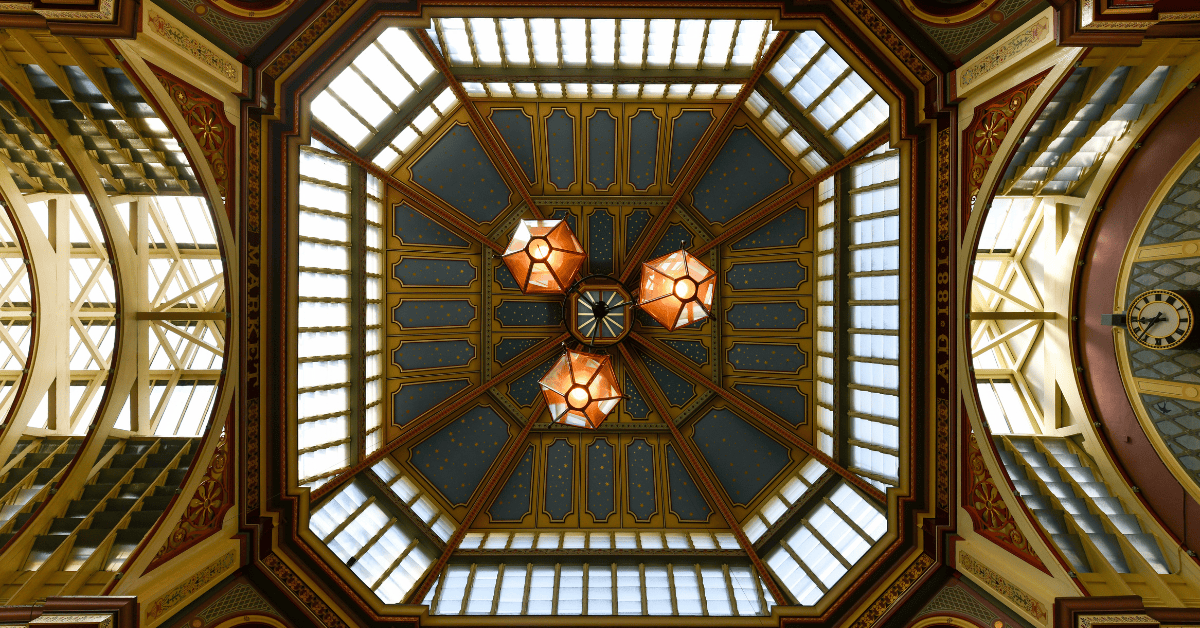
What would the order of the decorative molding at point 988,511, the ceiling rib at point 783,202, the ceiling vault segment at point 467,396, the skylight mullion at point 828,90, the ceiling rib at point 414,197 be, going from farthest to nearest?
the ceiling vault segment at point 467,396 → the ceiling rib at point 414,197 → the ceiling rib at point 783,202 → the skylight mullion at point 828,90 → the decorative molding at point 988,511

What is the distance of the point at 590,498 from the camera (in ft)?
48.0

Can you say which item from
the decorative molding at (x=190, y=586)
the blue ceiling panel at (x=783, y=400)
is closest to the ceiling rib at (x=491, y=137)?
the blue ceiling panel at (x=783, y=400)

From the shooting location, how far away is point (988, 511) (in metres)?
9.14

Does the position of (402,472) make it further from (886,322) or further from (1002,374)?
(1002,374)

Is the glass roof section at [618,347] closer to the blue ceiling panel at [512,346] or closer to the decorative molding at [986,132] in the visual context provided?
the blue ceiling panel at [512,346]

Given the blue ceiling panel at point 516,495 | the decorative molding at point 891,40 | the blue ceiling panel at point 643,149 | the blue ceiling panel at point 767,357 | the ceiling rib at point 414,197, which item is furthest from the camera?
the blue ceiling panel at point 516,495

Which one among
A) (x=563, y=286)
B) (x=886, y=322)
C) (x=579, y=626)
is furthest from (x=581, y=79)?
(x=579, y=626)

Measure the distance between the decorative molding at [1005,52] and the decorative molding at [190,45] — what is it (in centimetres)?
1177

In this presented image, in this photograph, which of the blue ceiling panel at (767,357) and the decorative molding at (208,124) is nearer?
the decorative molding at (208,124)

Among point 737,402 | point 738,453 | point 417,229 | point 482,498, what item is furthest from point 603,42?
point 482,498

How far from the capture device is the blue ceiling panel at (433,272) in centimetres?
1400

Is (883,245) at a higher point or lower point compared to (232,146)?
lower

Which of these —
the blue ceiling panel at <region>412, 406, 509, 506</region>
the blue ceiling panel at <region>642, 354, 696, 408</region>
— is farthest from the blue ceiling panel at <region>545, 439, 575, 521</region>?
the blue ceiling panel at <region>642, 354, 696, 408</region>

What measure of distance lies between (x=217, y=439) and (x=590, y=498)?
28.9ft
